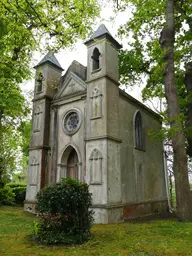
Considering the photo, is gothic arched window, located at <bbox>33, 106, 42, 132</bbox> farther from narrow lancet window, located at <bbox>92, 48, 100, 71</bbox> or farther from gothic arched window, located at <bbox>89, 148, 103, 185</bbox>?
gothic arched window, located at <bbox>89, 148, 103, 185</bbox>

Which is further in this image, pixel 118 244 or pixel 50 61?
pixel 50 61

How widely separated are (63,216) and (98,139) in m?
4.84

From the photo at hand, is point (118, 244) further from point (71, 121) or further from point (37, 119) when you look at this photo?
point (37, 119)

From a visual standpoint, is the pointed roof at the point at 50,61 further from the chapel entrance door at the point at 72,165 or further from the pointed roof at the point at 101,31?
the chapel entrance door at the point at 72,165

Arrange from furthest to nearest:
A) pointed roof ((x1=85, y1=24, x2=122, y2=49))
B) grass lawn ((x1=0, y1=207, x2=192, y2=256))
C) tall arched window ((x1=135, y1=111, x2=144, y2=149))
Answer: tall arched window ((x1=135, y1=111, x2=144, y2=149))
pointed roof ((x1=85, y1=24, x2=122, y2=49))
grass lawn ((x1=0, y1=207, x2=192, y2=256))

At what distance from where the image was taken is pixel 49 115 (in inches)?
547

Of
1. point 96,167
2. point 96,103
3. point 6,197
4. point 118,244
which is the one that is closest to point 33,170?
point 96,167

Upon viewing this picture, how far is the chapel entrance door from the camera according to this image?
12.6 m

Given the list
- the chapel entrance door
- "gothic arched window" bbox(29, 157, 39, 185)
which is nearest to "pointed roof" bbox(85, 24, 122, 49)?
the chapel entrance door

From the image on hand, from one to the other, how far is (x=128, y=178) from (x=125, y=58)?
11034mm

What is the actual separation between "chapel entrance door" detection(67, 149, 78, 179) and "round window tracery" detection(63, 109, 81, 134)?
124cm

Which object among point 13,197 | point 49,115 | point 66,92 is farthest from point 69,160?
point 13,197

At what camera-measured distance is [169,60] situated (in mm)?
11367

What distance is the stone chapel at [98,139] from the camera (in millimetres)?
10398
